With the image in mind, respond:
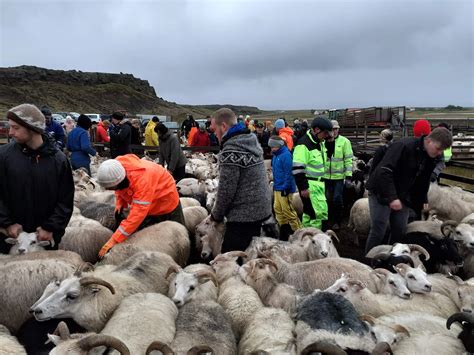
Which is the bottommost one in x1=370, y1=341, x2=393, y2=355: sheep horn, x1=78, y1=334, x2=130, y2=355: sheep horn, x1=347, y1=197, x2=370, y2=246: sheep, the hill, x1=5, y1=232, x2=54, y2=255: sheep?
x1=347, y1=197, x2=370, y2=246: sheep

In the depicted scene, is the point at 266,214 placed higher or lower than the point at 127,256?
higher

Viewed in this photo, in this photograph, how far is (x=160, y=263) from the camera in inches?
181

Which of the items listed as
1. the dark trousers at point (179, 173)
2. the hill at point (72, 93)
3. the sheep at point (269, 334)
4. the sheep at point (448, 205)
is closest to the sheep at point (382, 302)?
the sheep at point (269, 334)

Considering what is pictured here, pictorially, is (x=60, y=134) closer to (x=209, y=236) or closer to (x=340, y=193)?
(x=209, y=236)

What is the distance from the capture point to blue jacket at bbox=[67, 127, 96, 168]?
922 centimetres

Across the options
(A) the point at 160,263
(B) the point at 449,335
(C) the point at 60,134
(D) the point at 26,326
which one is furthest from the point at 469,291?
(C) the point at 60,134

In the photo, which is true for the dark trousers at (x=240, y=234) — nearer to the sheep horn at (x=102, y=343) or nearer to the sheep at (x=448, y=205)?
the sheep horn at (x=102, y=343)

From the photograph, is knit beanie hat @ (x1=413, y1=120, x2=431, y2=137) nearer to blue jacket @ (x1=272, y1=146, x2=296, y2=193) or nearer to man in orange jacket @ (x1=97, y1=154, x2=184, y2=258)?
blue jacket @ (x1=272, y1=146, x2=296, y2=193)

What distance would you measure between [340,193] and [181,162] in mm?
4210

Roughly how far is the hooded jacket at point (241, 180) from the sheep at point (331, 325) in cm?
127

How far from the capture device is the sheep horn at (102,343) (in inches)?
106

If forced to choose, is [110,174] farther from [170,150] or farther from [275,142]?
[170,150]

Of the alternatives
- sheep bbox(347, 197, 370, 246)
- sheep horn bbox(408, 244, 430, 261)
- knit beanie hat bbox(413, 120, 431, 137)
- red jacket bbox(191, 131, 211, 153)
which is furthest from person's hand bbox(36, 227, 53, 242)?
red jacket bbox(191, 131, 211, 153)

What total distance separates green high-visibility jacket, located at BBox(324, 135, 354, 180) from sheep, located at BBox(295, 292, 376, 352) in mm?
3910
